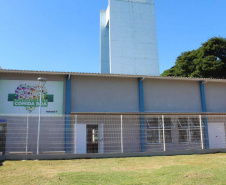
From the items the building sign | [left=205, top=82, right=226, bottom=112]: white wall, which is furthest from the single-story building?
[left=205, top=82, right=226, bottom=112]: white wall

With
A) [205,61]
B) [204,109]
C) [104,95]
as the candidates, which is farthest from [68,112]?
[205,61]

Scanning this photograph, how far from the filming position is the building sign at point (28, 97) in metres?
13.4

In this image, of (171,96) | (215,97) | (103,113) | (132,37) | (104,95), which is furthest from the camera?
(132,37)

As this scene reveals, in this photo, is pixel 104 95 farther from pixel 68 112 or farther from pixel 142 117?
pixel 142 117

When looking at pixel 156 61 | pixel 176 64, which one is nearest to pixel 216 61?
pixel 176 64

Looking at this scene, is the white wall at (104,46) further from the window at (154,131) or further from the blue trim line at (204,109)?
the window at (154,131)

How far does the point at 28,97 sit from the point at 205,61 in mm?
20445

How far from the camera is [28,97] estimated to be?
13688mm

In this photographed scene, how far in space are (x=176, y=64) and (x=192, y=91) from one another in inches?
611

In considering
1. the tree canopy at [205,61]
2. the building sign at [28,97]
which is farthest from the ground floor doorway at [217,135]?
the tree canopy at [205,61]

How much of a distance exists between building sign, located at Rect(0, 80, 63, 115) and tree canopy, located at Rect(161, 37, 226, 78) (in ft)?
60.6

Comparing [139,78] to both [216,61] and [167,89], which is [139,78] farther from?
[216,61]

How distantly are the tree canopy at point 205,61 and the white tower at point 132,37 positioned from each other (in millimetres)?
3977

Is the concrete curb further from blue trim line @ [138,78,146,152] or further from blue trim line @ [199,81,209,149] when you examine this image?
blue trim line @ [199,81,209,149]
